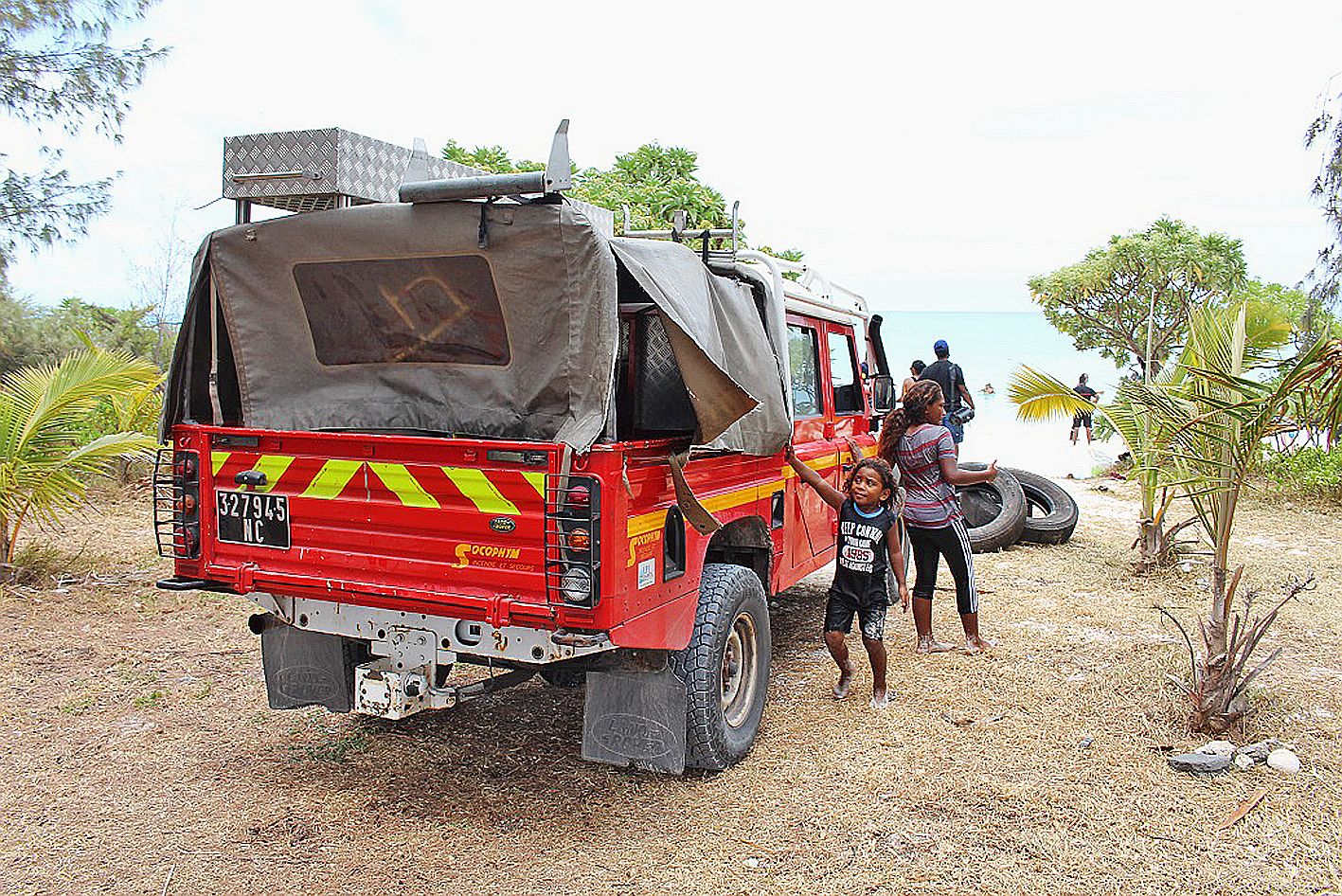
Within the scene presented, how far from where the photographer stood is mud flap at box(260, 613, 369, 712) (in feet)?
14.8

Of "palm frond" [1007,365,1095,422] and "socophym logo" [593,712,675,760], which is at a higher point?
"palm frond" [1007,365,1095,422]

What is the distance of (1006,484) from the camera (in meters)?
9.87

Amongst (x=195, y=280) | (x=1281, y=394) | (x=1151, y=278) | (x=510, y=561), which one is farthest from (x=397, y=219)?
(x=1151, y=278)

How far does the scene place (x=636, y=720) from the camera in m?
4.10

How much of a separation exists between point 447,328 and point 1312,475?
12.2 meters

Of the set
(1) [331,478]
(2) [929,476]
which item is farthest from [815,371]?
(1) [331,478]

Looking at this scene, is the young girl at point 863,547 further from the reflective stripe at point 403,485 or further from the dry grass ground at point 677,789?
the reflective stripe at point 403,485

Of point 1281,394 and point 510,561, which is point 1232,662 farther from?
point 510,561

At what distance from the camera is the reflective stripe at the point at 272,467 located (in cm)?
415

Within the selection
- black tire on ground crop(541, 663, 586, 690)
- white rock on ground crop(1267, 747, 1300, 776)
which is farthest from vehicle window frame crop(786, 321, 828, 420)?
white rock on ground crop(1267, 747, 1300, 776)

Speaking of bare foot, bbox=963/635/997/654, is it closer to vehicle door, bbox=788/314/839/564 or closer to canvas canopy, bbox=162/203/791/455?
vehicle door, bbox=788/314/839/564

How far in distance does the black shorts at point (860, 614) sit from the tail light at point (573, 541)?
6.59 ft

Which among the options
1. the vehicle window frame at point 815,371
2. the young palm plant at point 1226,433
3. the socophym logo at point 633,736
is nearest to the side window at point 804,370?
the vehicle window frame at point 815,371

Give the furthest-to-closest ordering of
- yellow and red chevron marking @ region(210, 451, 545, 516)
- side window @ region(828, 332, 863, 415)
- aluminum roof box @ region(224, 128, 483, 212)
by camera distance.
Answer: side window @ region(828, 332, 863, 415) < aluminum roof box @ region(224, 128, 483, 212) < yellow and red chevron marking @ region(210, 451, 545, 516)
